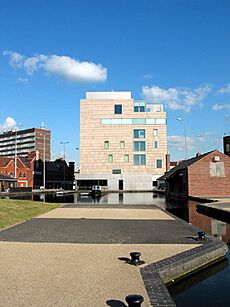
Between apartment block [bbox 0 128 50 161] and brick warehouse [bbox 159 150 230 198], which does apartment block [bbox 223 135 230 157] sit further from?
apartment block [bbox 0 128 50 161]

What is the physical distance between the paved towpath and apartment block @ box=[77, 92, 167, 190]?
2919 inches

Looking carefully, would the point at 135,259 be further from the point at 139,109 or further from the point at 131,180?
the point at 139,109

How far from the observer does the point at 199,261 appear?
Result: 10336mm

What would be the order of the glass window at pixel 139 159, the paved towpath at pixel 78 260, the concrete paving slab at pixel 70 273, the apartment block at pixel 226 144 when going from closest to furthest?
the concrete paving slab at pixel 70 273, the paved towpath at pixel 78 260, the glass window at pixel 139 159, the apartment block at pixel 226 144

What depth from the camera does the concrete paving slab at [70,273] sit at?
21.7 feet

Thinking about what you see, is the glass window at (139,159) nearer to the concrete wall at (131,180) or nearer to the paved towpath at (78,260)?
the concrete wall at (131,180)

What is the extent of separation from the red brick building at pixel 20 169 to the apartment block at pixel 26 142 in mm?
61491

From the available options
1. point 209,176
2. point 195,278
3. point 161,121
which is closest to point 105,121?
point 161,121

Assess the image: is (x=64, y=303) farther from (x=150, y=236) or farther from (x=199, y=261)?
(x=150, y=236)

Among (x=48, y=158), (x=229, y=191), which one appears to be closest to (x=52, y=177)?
(x=48, y=158)

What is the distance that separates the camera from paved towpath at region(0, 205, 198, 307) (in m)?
6.73

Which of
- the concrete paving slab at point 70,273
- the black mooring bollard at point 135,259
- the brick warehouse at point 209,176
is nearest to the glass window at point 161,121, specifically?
the brick warehouse at point 209,176

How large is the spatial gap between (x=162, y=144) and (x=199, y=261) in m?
82.2

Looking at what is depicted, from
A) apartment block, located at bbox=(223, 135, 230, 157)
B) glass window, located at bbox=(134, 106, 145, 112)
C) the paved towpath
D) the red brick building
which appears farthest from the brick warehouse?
the red brick building
